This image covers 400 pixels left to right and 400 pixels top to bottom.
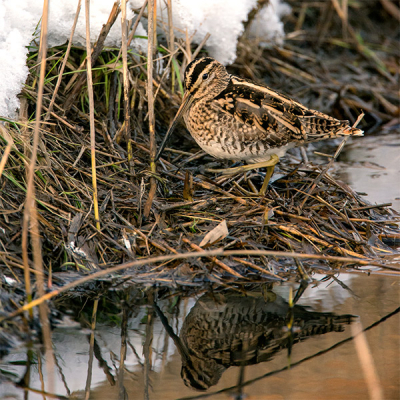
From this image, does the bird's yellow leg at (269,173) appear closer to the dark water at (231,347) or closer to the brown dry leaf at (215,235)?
the brown dry leaf at (215,235)

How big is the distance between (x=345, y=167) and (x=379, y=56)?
8.83 feet

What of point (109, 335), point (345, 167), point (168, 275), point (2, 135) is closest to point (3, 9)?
point (2, 135)

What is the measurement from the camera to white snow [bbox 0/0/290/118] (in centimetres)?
374

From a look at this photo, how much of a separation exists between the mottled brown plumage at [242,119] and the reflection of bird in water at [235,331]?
1.07 meters

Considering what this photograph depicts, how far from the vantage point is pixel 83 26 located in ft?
13.4

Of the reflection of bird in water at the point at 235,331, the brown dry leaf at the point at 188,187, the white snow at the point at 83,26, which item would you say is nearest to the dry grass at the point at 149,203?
the brown dry leaf at the point at 188,187

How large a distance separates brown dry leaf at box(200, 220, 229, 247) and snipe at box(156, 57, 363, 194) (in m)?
0.61

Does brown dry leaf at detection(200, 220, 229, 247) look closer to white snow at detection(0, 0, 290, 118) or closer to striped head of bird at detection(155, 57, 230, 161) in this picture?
striped head of bird at detection(155, 57, 230, 161)

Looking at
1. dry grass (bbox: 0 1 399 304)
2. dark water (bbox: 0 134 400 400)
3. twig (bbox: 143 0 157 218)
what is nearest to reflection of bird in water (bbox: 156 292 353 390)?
dark water (bbox: 0 134 400 400)

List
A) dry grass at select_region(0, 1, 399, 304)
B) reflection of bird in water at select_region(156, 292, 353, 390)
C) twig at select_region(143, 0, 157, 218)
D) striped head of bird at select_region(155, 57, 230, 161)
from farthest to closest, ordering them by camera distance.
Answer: striped head of bird at select_region(155, 57, 230, 161)
twig at select_region(143, 0, 157, 218)
dry grass at select_region(0, 1, 399, 304)
reflection of bird in water at select_region(156, 292, 353, 390)

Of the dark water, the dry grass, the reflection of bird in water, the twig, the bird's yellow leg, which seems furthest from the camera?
the bird's yellow leg

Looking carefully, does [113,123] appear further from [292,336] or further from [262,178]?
[292,336]

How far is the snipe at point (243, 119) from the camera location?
12.4 ft

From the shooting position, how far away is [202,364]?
265 cm
